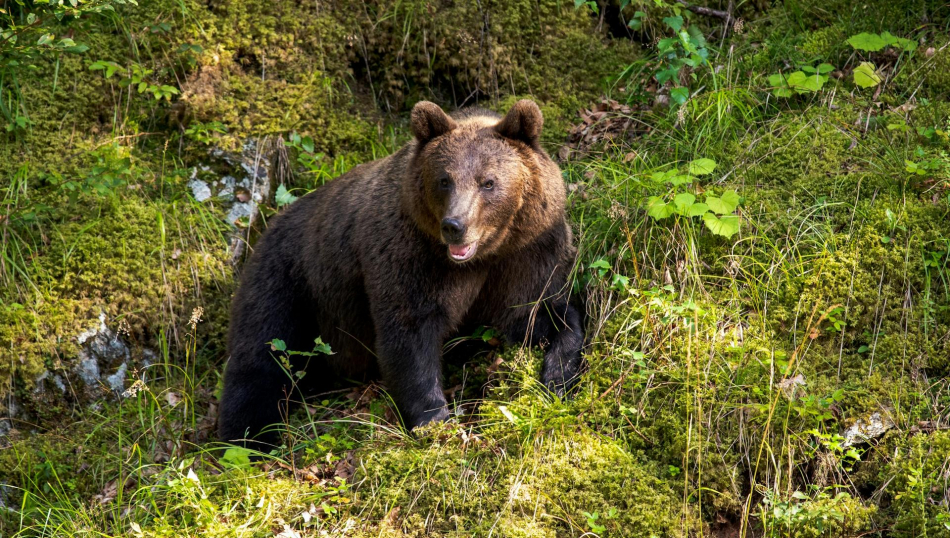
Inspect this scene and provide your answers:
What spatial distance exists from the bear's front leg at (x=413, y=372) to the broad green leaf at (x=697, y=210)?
175cm

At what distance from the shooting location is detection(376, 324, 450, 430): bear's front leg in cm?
Result: 528

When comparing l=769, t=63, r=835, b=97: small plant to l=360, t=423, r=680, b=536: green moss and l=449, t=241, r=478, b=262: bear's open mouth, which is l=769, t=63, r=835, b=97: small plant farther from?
l=360, t=423, r=680, b=536: green moss

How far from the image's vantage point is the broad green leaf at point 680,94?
6281 mm

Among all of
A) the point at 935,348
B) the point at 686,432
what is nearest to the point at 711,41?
the point at 935,348

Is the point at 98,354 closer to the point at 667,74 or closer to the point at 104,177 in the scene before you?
the point at 104,177

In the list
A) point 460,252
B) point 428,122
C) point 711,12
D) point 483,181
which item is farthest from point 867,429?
point 711,12

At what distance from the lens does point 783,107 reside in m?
6.40

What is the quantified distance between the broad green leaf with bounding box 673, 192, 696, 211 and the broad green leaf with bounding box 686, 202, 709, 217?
26 mm

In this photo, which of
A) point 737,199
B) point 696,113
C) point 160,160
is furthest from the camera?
point 160,160

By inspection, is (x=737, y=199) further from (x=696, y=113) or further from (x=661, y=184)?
(x=696, y=113)

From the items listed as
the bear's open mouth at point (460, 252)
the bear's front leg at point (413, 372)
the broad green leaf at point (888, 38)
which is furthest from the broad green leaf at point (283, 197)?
the broad green leaf at point (888, 38)

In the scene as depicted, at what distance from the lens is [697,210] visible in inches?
212

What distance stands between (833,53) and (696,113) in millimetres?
1252

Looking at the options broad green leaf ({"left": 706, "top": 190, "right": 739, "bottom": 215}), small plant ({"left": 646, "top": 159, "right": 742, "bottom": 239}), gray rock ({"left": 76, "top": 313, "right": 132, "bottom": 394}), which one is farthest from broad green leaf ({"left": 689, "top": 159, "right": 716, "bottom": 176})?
gray rock ({"left": 76, "top": 313, "right": 132, "bottom": 394})
